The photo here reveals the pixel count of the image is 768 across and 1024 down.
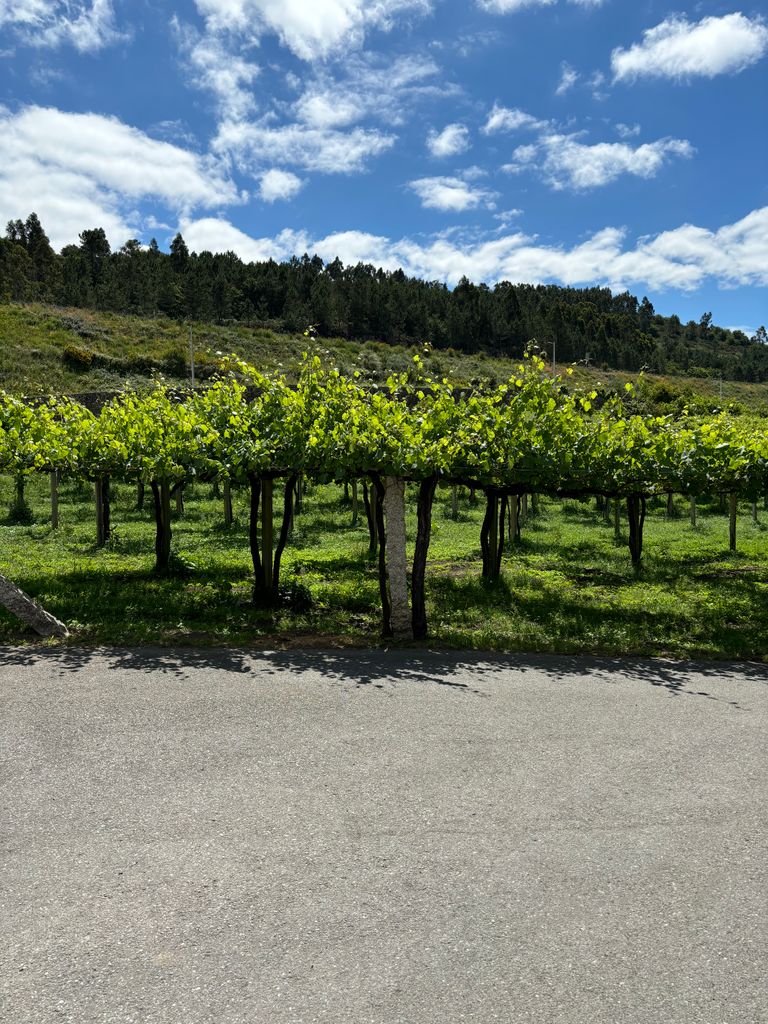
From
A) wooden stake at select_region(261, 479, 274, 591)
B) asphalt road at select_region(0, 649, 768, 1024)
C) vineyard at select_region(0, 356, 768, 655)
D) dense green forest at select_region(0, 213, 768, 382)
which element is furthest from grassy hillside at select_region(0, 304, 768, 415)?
asphalt road at select_region(0, 649, 768, 1024)

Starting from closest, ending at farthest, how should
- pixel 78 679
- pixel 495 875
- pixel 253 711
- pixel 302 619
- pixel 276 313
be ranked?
pixel 495 875 < pixel 253 711 < pixel 78 679 < pixel 302 619 < pixel 276 313

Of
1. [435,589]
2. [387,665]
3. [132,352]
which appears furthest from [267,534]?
[132,352]

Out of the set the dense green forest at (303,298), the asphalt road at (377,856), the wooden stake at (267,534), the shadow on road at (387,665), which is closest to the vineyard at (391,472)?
the wooden stake at (267,534)

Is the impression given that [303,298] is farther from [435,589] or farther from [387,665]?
[387,665]

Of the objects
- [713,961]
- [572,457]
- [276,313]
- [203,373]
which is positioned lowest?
[713,961]

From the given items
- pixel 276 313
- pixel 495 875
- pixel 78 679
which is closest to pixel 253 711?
pixel 78 679

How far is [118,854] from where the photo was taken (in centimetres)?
436

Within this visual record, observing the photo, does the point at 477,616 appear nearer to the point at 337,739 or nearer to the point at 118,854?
the point at 337,739

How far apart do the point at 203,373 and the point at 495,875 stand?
5157cm

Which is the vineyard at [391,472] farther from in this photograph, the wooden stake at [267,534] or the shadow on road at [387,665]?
the shadow on road at [387,665]

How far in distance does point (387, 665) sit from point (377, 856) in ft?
14.4

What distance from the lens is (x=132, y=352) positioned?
2297 inches

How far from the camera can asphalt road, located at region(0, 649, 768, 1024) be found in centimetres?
328

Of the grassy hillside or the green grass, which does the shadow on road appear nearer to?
the green grass
